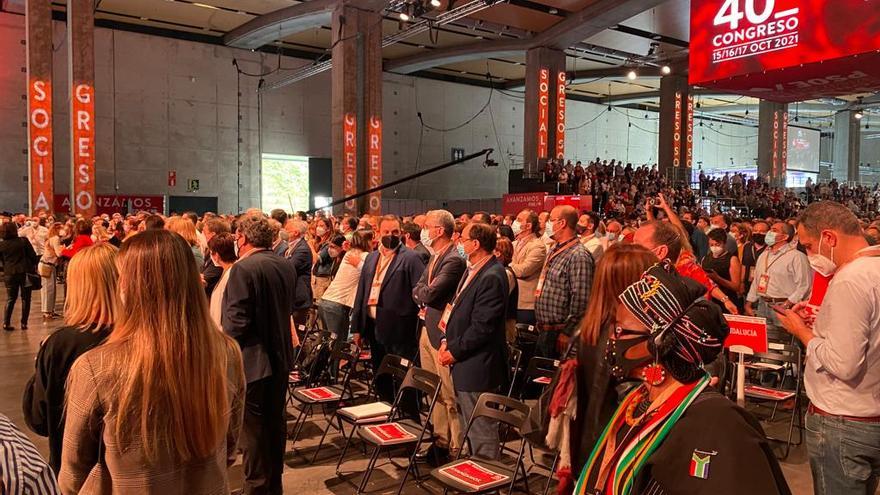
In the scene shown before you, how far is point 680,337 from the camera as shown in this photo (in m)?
1.45

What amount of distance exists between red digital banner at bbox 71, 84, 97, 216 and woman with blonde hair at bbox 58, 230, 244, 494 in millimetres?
14672

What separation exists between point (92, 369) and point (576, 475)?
58.3 inches

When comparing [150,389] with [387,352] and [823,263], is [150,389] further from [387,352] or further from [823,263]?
[387,352]

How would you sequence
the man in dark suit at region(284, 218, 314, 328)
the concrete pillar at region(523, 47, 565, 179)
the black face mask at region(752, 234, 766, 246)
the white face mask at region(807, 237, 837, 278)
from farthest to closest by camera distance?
1. the concrete pillar at region(523, 47, 565, 179)
2. the black face mask at region(752, 234, 766, 246)
3. the man in dark suit at region(284, 218, 314, 328)
4. the white face mask at region(807, 237, 837, 278)

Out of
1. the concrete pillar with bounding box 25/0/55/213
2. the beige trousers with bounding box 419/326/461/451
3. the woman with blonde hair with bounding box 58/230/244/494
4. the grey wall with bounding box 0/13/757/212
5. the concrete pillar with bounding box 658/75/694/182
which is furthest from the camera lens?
the concrete pillar with bounding box 658/75/694/182

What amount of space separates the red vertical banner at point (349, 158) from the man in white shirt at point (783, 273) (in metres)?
12.4

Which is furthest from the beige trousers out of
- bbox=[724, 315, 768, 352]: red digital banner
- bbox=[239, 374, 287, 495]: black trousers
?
A: bbox=[724, 315, 768, 352]: red digital banner

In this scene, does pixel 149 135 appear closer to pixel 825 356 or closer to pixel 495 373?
pixel 495 373

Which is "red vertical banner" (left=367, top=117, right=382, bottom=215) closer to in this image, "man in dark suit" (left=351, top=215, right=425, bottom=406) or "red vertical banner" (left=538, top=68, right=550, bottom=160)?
"red vertical banner" (left=538, top=68, right=550, bottom=160)

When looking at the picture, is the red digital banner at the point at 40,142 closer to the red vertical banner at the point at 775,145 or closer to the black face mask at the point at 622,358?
the black face mask at the point at 622,358

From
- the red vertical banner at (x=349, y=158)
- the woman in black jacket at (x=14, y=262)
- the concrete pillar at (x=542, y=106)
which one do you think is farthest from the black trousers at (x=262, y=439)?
the concrete pillar at (x=542, y=106)

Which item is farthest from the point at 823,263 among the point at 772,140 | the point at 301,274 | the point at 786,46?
the point at 772,140

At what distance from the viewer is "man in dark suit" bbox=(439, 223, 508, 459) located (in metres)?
4.21

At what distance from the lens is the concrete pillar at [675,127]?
78.6 ft
